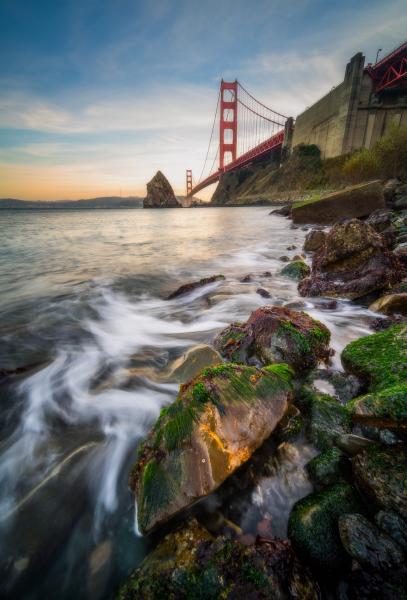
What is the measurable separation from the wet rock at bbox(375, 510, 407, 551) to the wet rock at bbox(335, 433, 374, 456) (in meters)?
0.33

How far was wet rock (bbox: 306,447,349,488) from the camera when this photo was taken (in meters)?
1.57

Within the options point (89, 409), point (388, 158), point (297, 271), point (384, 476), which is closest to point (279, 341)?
point (384, 476)

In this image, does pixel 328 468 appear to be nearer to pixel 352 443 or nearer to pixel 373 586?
pixel 352 443

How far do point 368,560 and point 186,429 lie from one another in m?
0.94

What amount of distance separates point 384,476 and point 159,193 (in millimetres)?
111043

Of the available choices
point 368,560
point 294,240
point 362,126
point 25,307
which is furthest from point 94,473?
point 362,126

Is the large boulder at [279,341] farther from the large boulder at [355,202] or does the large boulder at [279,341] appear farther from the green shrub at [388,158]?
the green shrub at [388,158]

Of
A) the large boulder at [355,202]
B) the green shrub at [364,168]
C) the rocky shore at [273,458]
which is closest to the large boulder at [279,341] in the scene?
the rocky shore at [273,458]

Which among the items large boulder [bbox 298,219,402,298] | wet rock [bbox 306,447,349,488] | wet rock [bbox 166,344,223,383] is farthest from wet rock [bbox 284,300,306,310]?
wet rock [bbox 306,447,349,488]

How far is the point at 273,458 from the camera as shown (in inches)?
71.3

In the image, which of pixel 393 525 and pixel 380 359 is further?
pixel 380 359

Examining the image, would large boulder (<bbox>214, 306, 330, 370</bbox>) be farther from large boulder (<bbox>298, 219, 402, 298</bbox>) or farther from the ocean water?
large boulder (<bbox>298, 219, 402, 298</bbox>)

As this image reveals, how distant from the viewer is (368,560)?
1103 millimetres

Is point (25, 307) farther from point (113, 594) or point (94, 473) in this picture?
point (113, 594)
